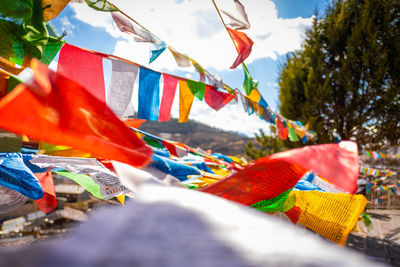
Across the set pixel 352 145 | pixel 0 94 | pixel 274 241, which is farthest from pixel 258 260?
pixel 0 94

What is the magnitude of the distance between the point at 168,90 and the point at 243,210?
2.12 meters

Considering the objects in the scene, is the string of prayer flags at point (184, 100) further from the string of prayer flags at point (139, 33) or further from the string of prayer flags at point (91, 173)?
the string of prayer flags at point (91, 173)

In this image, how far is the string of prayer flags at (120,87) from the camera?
1989mm

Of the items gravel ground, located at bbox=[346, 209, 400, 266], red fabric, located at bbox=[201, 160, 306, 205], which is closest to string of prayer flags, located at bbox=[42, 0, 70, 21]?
red fabric, located at bbox=[201, 160, 306, 205]

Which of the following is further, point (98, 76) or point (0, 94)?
point (98, 76)

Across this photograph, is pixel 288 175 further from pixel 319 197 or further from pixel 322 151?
pixel 319 197

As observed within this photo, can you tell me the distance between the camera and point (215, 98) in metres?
3.03

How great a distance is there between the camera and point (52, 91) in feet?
1.93

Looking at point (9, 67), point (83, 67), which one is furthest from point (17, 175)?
point (83, 67)

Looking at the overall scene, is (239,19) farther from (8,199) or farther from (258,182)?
(8,199)

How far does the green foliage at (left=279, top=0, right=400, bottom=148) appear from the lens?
729 cm

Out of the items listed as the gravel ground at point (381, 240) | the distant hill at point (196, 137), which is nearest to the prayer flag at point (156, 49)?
the gravel ground at point (381, 240)

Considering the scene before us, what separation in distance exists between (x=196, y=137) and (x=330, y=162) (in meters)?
75.7

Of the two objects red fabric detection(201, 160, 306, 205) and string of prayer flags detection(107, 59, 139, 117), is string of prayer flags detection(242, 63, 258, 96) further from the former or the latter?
red fabric detection(201, 160, 306, 205)
